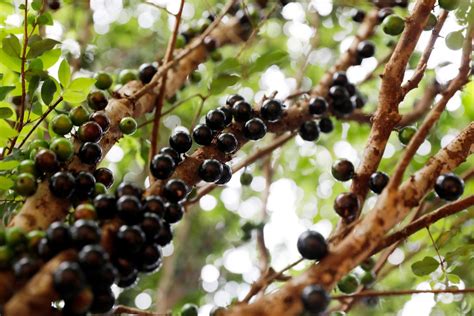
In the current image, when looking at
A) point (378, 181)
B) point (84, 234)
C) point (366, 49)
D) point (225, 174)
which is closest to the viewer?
point (84, 234)

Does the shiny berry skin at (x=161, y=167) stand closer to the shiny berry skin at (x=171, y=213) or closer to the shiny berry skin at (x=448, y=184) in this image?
the shiny berry skin at (x=171, y=213)

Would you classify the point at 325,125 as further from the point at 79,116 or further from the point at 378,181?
the point at 79,116

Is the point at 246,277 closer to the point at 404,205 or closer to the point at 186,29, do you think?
the point at 186,29

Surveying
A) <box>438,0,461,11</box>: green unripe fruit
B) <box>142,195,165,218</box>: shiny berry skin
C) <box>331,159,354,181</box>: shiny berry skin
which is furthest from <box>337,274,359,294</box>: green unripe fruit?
<box>438,0,461,11</box>: green unripe fruit

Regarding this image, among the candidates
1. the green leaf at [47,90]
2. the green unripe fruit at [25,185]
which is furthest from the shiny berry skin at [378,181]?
the green leaf at [47,90]

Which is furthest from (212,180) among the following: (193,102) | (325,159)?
(325,159)

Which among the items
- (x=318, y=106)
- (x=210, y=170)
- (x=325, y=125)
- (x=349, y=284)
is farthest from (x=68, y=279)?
(x=325, y=125)
